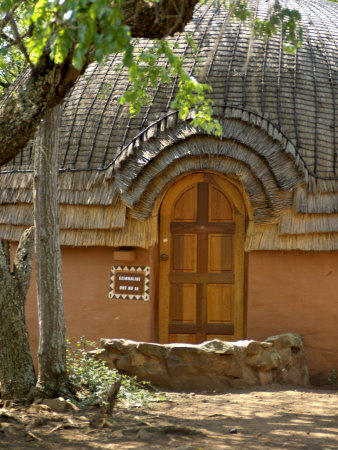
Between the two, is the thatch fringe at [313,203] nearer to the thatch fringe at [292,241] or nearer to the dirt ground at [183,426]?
the thatch fringe at [292,241]

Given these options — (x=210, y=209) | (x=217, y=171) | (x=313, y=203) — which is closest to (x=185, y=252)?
(x=210, y=209)

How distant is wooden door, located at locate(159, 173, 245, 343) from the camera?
847 cm

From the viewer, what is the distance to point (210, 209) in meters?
8.52

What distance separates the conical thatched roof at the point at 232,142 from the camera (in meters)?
8.02

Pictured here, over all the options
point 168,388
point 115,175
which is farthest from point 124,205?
point 168,388

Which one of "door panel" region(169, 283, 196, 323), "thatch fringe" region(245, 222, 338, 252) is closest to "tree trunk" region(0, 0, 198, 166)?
"thatch fringe" region(245, 222, 338, 252)

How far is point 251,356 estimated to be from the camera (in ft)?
23.8

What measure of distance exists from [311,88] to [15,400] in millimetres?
5307

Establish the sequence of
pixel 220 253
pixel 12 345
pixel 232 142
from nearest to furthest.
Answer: pixel 12 345 → pixel 232 142 → pixel 220 253

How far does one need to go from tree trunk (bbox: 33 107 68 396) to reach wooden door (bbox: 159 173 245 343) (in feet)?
8.40

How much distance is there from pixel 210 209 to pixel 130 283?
1.36 meters

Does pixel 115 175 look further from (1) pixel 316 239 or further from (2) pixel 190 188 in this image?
(1) pixel 316 239

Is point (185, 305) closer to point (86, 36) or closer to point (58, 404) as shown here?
point (58, 404)

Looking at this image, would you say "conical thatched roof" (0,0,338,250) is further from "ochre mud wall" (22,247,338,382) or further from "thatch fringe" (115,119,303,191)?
"ochre mud wall" (22,247,338,382)
